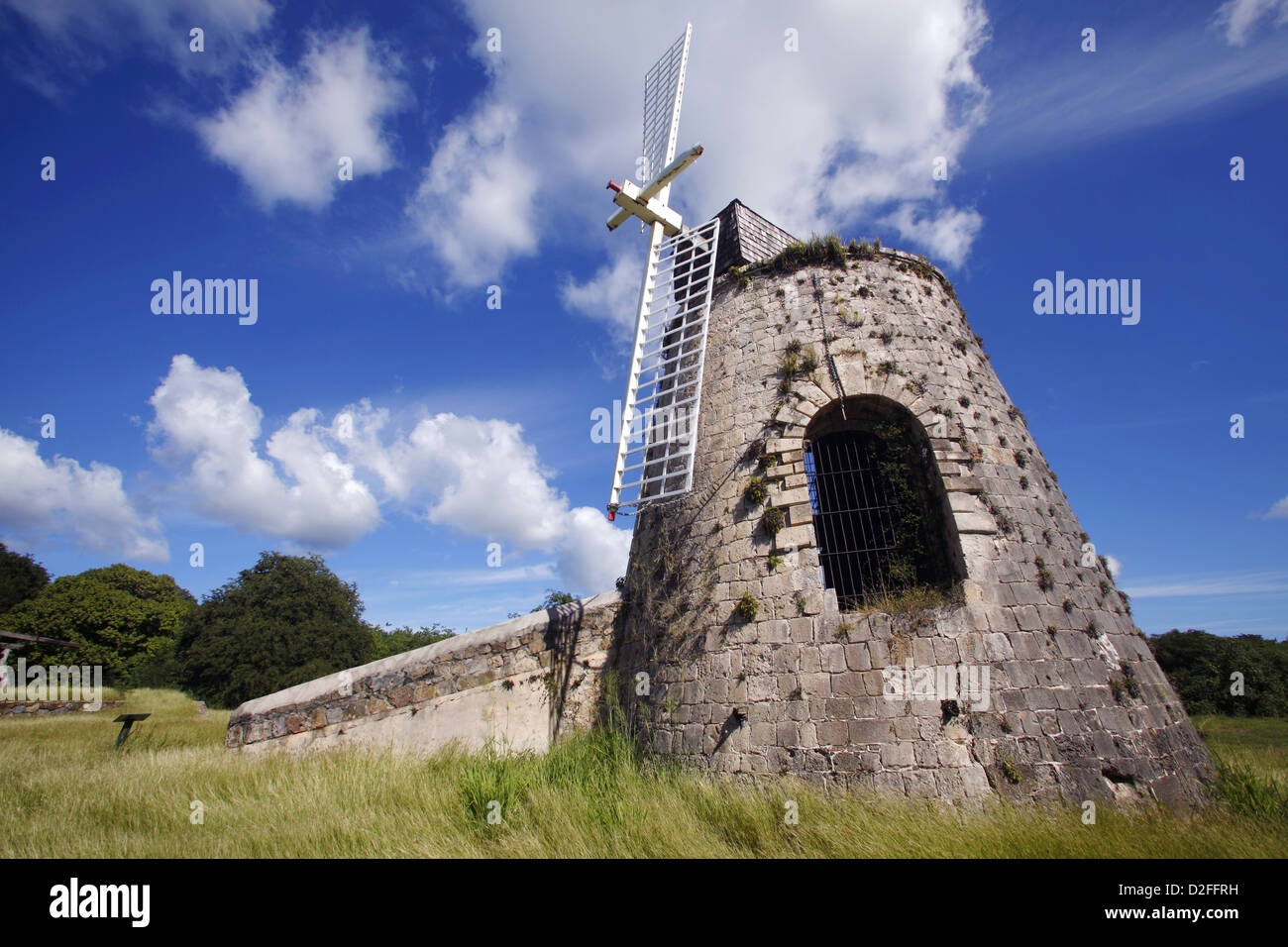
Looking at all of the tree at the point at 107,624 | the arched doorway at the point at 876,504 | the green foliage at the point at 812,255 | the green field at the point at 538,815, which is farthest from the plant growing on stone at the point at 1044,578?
the tree at the point at 107,624

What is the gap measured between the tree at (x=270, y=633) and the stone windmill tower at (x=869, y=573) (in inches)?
993

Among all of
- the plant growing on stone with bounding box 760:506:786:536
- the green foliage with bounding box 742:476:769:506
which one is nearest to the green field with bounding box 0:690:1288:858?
the plant growing on stone with bounding box 760:506:786:536

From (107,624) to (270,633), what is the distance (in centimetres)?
1821

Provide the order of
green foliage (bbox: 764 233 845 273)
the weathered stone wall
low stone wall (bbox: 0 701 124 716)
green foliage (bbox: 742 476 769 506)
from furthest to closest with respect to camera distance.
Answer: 1. low stone wall (bbox: 0 701 124 716)
2. green foliage (bbox: 764 233 845 273)
3. green foliage (bbox: 742 476 769 506)
4. the weathered stone wall

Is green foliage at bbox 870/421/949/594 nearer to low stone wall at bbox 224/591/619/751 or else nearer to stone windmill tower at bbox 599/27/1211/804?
stone windmill tower at bbox 599/27/1211/804

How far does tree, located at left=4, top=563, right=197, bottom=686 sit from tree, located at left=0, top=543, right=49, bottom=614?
138cm

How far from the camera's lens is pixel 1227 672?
14.2 metres

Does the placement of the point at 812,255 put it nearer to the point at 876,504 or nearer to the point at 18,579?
the point at 876,504

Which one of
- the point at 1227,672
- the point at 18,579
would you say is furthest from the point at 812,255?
the point at 18,579

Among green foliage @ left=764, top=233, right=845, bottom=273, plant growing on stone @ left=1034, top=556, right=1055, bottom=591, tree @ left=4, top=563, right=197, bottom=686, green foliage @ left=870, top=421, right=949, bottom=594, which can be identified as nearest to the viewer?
Answer: plant growing on stone @ left=1034, top=556, right=1055, bottom=591

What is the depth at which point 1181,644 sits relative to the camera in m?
16.8

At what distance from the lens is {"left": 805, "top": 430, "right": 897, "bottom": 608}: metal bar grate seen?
7.06 meters
